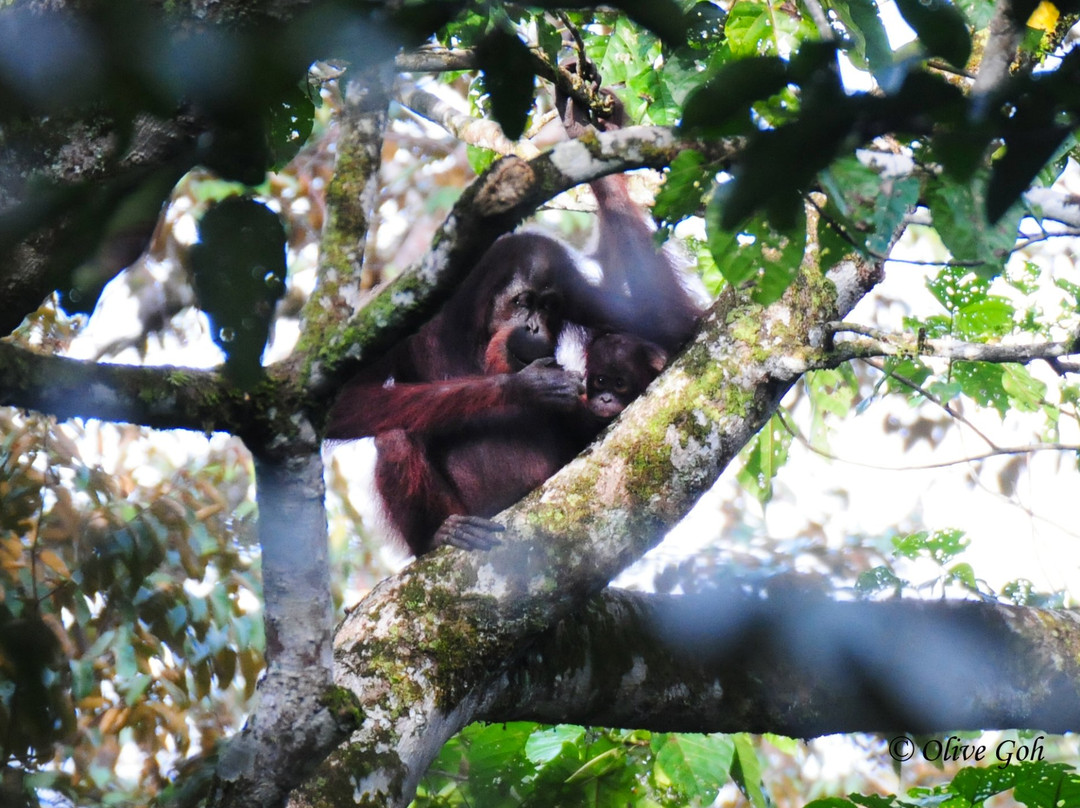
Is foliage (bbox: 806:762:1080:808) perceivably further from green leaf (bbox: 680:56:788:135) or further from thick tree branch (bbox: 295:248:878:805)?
green leaf (bbox: 680:56:788:135)

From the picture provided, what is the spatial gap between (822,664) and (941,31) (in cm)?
346

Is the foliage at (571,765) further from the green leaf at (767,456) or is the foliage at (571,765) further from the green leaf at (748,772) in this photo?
the green leaf at (767,456)

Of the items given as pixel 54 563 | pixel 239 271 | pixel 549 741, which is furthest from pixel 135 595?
pixel 239 271

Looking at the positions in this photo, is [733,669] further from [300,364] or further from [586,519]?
[300,364]

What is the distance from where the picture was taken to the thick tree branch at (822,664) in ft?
12.5

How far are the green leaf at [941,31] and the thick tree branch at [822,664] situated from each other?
10.0ft

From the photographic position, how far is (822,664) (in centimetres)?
397

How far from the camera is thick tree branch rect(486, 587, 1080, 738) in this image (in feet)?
12.5

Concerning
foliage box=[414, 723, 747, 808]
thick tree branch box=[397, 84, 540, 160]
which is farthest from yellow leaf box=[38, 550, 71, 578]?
thick tree branch box=[397, 84, 540, 160]

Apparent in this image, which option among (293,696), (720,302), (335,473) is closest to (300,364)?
(293,696)

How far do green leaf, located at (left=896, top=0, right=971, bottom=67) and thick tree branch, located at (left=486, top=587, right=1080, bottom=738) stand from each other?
3.06m

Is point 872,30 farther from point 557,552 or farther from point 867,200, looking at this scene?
point 557,552

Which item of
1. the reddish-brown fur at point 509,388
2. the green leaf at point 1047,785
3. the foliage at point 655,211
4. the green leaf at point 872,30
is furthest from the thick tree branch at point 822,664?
the green leaf at point 872,30

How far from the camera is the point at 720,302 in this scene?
395 centimetres
